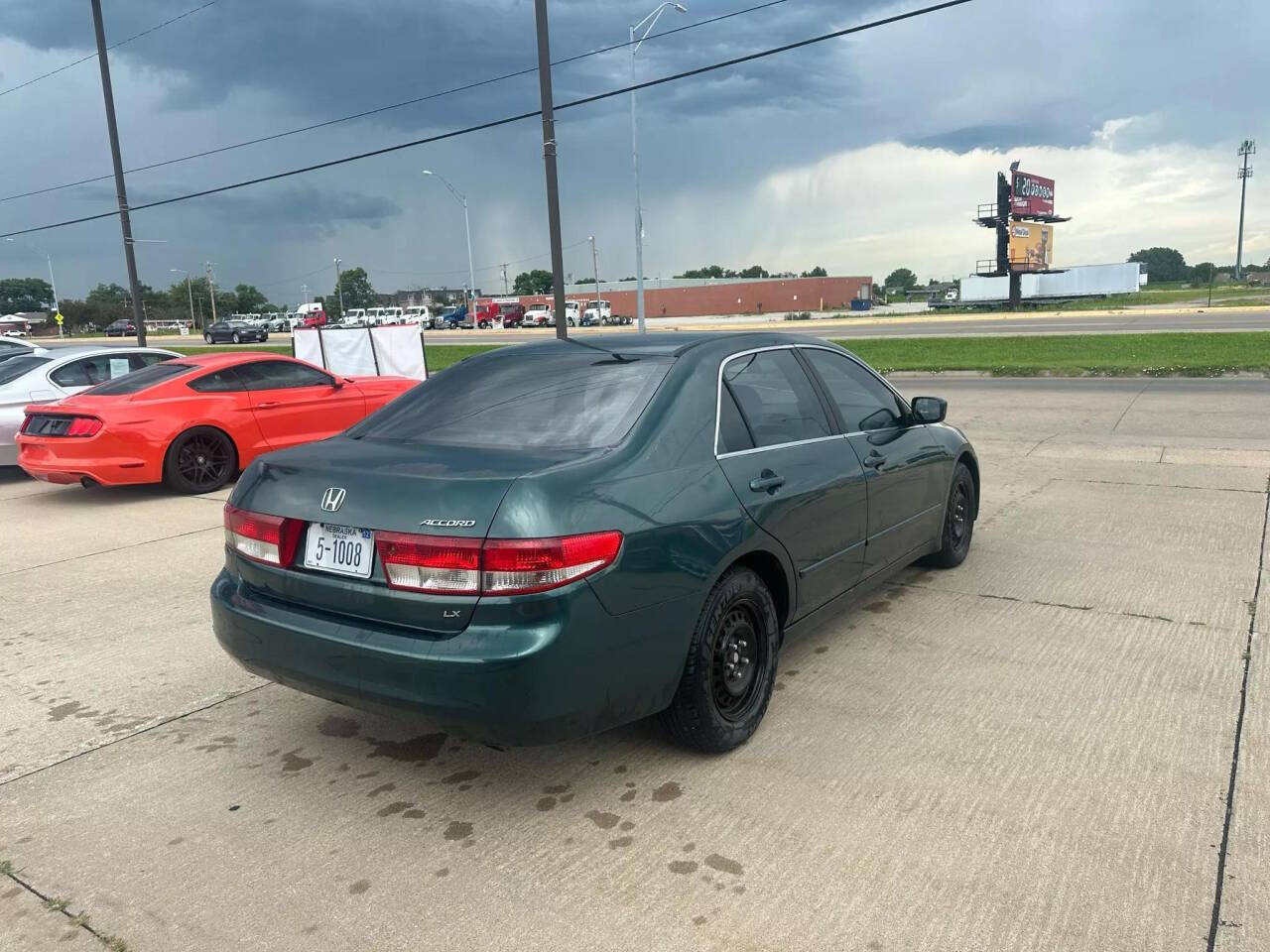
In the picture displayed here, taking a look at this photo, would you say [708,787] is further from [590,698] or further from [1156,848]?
[1156,848]

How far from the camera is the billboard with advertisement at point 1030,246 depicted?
237ft

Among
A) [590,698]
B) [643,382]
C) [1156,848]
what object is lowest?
[1156,848]

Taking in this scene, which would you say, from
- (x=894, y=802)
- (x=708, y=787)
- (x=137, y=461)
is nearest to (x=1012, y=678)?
(x=894, y=802)

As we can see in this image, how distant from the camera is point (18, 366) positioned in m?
10.2

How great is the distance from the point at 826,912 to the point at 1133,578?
385 centimetres

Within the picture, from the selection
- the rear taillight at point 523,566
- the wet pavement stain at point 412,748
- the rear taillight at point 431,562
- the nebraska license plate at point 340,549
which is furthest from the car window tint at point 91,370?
the rear taillight at point 523,566

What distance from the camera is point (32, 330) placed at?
91000 millimetres

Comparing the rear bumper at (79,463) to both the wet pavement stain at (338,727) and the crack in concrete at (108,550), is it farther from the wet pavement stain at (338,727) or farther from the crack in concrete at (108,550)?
the wet pavement stain at (338,727)

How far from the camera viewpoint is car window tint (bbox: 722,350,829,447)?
379cm

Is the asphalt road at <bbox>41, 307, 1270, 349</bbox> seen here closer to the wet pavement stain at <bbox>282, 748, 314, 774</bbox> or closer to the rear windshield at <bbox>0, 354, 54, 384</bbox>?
the rear windshield at <bbox>0, 354, 54, 384</bbox>

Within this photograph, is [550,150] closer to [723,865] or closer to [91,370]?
[91,370]

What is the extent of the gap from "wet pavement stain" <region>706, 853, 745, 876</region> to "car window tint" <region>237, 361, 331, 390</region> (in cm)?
800

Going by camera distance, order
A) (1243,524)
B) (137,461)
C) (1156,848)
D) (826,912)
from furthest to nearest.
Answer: (137,461), (1243,524), (1156,848), (826,912)

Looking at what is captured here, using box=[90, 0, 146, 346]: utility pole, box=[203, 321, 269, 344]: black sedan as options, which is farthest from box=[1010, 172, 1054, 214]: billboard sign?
box=[90, 0, 146, 346]: utility pole
